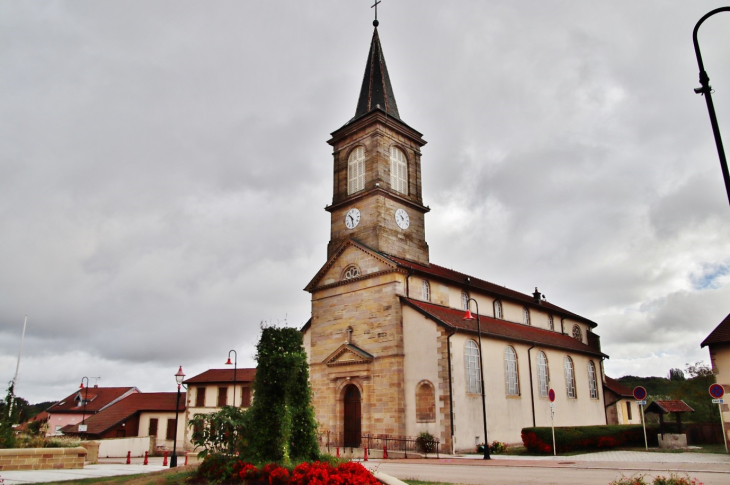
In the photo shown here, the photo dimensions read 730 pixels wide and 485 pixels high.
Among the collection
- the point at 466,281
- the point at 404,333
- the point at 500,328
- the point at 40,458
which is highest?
the point at 466,281

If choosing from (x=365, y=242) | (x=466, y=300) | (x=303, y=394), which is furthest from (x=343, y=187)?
(x=303, y=394)

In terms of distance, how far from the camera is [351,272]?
33.5 metres

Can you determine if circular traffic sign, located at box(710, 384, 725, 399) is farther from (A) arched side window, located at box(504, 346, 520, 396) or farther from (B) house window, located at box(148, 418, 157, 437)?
(B) house window, located at box(148, 418, 157, 437)

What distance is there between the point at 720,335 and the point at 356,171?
22297 millimetres

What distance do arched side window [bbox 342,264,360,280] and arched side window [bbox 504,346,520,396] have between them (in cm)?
979

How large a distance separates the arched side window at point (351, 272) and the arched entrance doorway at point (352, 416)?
6.42m

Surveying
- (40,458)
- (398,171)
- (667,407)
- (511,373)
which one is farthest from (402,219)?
(40,458)

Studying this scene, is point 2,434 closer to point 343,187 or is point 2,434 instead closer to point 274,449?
point 274,449

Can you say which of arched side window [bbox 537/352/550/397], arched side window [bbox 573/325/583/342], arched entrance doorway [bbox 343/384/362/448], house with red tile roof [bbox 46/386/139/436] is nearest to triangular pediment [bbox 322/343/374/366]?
arched entrance doorway [bbox 343/384/362/448]

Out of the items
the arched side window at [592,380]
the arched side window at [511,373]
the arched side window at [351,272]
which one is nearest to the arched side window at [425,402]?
the arched side window at [511,373]

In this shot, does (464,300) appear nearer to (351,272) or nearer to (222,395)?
(351,272)

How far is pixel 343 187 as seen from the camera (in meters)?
36.9

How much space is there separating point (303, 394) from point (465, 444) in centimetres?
1385

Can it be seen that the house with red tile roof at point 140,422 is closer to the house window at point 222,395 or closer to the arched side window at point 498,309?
the house window at point 222,395
